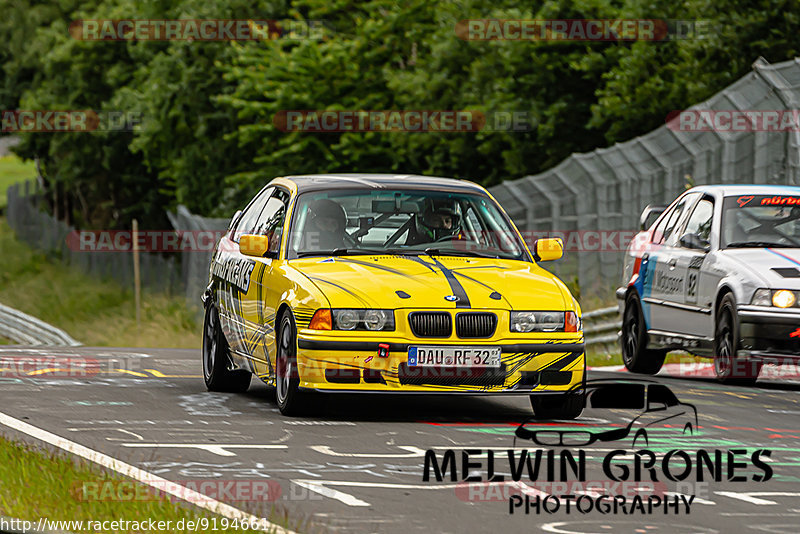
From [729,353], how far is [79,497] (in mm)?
8134

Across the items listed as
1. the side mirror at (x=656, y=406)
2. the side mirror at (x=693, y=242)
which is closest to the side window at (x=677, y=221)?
the side mirror at (x=693, y=242)

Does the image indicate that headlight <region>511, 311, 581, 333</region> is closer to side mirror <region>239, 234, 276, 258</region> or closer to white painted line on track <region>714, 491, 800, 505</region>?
side mirror <region>239, 234, 276, 258</region>

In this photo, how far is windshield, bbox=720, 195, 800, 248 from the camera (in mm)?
14711

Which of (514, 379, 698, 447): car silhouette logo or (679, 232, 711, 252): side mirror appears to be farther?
(679, 232, 711, 252): side mirror

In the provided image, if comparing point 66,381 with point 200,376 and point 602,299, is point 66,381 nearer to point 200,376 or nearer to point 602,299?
point 200,376

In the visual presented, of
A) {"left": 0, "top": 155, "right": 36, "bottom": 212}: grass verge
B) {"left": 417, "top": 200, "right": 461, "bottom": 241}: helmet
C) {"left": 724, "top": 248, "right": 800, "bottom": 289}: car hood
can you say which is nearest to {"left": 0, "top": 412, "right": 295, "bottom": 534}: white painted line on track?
{"left": 417, "top": 200, "right": 461, "bottom": 241}: helmet

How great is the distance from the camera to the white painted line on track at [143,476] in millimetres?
6852

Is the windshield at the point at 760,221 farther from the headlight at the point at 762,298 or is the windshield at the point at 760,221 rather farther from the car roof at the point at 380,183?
the car roof at the point at 380,183

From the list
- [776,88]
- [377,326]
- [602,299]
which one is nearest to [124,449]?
[377,326]

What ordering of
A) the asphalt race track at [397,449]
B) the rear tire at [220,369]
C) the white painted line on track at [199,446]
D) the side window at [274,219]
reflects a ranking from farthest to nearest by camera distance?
1. the rear tire at [220,369]
2. the side window at [274,219]
3. the white painted line on track at [199,446]
4. the asphalt race track at [397,449]

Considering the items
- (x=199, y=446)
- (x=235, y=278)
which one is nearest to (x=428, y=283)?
(x=199, y=446)

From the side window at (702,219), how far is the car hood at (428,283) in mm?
4389

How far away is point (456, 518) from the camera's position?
7.12 meters

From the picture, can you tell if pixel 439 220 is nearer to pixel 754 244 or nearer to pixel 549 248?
pixel 549 248
